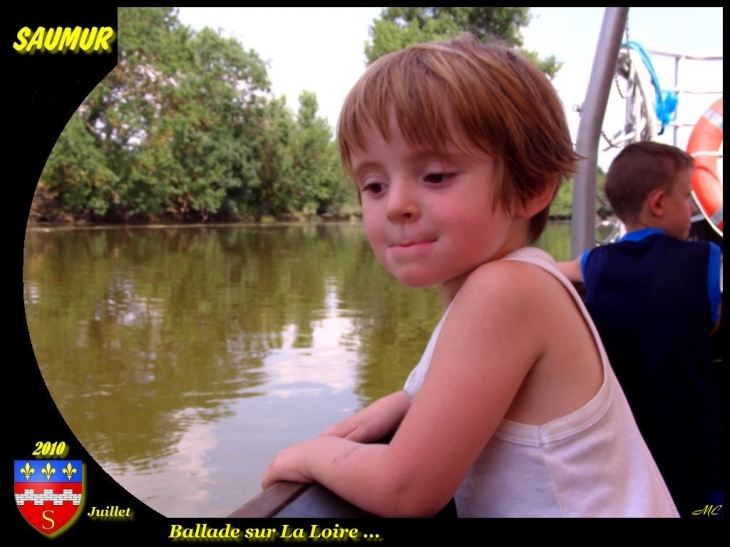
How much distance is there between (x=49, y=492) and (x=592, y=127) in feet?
5.60

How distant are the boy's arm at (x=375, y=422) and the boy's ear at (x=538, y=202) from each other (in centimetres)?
30

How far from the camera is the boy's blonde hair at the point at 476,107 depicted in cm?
68

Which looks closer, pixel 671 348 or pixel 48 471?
pixel 48 471

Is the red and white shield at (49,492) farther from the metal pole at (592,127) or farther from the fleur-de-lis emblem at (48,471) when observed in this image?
the metal pole at (592,127)

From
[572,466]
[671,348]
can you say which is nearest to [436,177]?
[572,466]

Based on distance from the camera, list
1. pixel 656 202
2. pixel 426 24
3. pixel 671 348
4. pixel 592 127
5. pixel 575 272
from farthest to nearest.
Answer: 1. pixel 426 24
2. pixel 592 127
3. pixel 575 272
4. pixel 656 202
5. pixel 671 348

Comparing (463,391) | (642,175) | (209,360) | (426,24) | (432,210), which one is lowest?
(209,360)

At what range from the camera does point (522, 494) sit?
676 millimetres

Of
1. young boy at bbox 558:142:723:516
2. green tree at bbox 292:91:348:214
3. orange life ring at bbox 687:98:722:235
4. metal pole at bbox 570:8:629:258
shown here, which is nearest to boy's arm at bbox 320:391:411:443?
young boy at bbox 558:142:723:516

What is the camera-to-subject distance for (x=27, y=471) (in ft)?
2.27

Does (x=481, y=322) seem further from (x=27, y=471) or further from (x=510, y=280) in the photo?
(x=27, y=471)

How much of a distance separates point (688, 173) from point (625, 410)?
3.56 feet

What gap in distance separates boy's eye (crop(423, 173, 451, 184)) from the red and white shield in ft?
1.54

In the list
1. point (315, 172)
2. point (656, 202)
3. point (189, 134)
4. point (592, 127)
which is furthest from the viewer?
point (315, 172)
